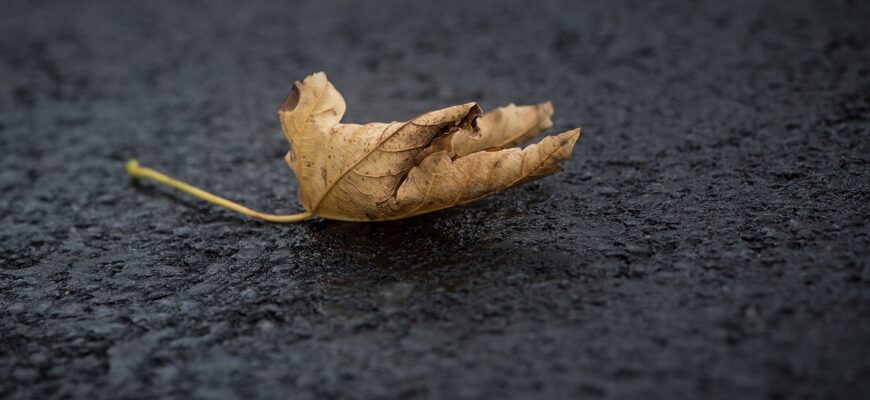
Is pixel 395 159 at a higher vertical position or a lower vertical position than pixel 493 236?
higher

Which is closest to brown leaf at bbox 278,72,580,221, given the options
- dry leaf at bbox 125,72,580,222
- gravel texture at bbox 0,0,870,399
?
dry leaf at bbox 125,72,580,222

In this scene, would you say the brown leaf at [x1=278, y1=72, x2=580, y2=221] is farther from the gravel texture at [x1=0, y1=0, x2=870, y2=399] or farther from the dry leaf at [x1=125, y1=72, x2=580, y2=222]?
the gravel texture at [x1=0, y1=0, x2=870, y2=399]

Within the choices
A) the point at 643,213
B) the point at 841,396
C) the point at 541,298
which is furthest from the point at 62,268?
the point at 841,396

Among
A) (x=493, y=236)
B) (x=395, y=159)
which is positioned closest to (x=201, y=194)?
(x=395, y=159)

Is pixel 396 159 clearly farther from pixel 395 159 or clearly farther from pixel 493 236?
pixel 493 236

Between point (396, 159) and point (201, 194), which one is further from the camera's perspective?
point (201, 194)
